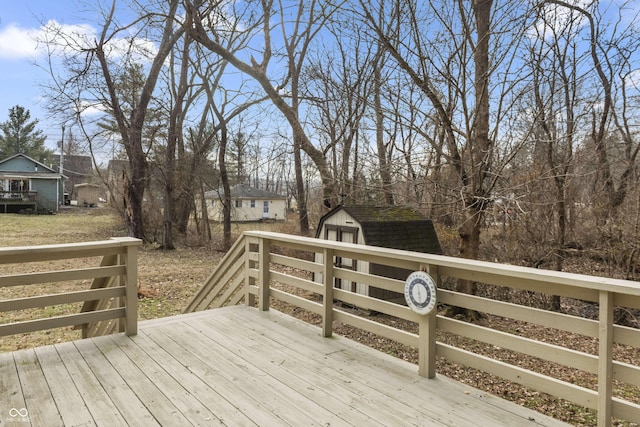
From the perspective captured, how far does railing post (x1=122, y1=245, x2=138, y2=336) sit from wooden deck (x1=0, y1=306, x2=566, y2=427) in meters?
0.10

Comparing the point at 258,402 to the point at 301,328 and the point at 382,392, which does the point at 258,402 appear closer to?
the point at 382,392

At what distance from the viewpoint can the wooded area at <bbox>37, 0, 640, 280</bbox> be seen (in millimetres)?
4824

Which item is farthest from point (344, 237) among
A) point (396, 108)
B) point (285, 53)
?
point (285, 53)

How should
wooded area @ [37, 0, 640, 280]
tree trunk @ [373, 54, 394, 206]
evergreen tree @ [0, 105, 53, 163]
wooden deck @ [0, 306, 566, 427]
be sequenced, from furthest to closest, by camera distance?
evergreen tree @ [0, 105, 53, 163]
tree trunk @ [373, 54, 394, 206]
wooded area @ [37, 0, 640, 280]
wooden deck @ [0, 306, 566, 427]

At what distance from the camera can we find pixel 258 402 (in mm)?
2312

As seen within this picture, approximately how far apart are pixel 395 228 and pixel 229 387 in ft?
17.3

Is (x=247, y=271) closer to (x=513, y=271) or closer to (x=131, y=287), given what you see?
(x=131, y=287)

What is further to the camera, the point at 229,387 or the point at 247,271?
the point at 247,271

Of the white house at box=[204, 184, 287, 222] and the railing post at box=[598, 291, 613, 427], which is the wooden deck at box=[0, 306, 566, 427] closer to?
the railing post at box=[598, 291, 613, 427]

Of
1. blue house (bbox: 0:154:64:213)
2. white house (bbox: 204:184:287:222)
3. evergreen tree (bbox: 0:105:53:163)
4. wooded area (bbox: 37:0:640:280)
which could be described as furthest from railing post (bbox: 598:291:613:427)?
evergreen tree (bbox: 0:105:53:163)

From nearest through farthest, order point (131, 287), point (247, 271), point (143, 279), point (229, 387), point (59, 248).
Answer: point (229, 387) → point (59, 248) → point (131, 287) → point (247, 271) → point (143, 279)

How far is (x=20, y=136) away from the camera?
3491 cm

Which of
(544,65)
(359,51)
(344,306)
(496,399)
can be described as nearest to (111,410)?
(496,399)

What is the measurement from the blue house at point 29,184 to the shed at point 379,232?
25.9 m
